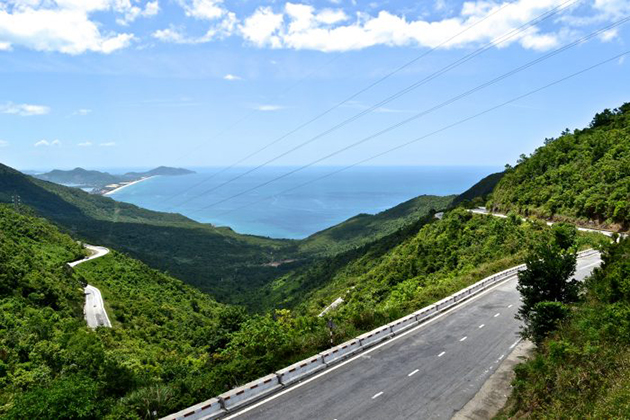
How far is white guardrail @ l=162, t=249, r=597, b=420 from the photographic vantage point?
15711 mm

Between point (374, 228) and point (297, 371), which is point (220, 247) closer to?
point (374, 228)

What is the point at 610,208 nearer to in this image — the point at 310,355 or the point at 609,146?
the point at 609,146

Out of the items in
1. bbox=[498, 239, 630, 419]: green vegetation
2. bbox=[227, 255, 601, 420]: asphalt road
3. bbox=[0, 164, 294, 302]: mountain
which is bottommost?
bbox=[0, 164, 294, 302]: mountain

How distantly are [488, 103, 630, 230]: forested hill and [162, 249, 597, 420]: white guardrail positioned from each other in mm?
30283

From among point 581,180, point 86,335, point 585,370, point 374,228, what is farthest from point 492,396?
point 374,228

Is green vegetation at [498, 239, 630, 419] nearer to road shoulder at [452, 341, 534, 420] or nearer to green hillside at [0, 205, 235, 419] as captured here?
road shoulder at [452, 341, 534, 420]

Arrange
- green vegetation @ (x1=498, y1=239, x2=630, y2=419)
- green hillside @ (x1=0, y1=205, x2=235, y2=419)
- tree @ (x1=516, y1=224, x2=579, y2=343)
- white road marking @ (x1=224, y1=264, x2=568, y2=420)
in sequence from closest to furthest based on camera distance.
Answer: green vegetation @ (x1=498, y1=239, x2=630, y2=419) → green hillside @ (x1=0, y1=205, x2=235, y2=419) → white road marking @ (x1=224, y1=264, x2=568, y2=420) → tree @ (x1=516, y1=224, x2=579, y2=343)

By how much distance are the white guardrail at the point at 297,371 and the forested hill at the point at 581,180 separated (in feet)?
99.4

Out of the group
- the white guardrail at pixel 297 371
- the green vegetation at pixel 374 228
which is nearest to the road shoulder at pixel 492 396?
the white guardrail at pixel 297 371

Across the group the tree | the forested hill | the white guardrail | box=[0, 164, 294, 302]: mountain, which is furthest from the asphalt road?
box=[0, 164, 294, 302]: mountain

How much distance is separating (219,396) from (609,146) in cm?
6185

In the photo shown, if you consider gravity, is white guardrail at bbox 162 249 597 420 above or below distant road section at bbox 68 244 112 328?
above

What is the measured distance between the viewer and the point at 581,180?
52844mm

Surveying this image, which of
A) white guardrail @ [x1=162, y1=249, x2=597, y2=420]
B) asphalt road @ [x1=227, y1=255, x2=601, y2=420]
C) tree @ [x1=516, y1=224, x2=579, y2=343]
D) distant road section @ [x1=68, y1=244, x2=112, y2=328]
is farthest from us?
distant road section @ [x1=68, y1=244, x2=112, y2=328]
